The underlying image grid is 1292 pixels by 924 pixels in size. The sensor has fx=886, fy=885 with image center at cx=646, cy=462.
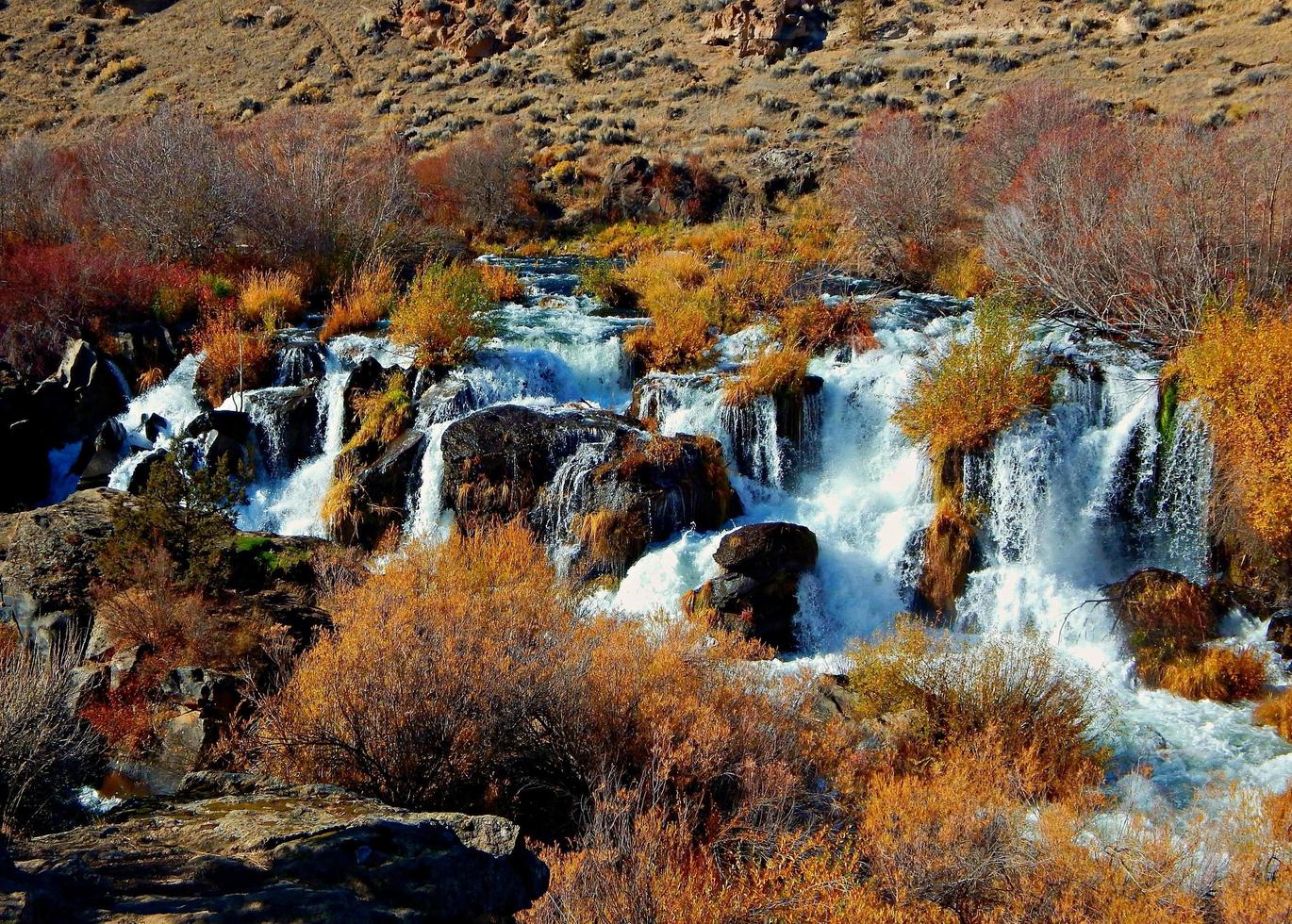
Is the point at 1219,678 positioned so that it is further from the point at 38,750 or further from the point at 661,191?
the point at 661,191

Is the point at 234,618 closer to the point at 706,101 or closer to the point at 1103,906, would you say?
the point at 1103,906

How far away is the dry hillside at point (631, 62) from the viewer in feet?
109

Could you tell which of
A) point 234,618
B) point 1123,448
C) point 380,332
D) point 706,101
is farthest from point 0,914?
point 706,101

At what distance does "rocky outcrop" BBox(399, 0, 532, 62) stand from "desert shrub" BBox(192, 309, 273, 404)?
127 ft

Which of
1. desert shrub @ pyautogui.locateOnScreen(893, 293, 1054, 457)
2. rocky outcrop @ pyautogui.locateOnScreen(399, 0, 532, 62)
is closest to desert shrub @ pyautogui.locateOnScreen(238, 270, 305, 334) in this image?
desert shrub @ pyautogui.locateOnScreen(893, 293, 1054, 457)

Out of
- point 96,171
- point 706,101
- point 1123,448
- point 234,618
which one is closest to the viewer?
point 234,618

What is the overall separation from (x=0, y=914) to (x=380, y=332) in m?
14.9

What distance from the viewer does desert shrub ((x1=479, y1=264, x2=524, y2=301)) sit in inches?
744

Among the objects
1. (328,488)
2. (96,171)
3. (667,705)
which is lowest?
(328,488)

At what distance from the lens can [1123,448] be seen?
38.7ft

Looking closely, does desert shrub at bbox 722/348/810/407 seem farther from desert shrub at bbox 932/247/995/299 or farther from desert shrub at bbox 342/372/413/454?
desert shrub at bbox 932/247/995/299

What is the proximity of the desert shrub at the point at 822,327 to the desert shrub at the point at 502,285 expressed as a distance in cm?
625

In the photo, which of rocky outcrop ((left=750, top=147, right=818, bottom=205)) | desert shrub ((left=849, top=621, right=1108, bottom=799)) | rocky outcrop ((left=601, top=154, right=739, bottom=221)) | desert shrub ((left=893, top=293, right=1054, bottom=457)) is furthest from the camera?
rocky outcrop ((left=601, top=154, right=739, bottom=221))

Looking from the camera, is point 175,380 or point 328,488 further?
point 175,380
